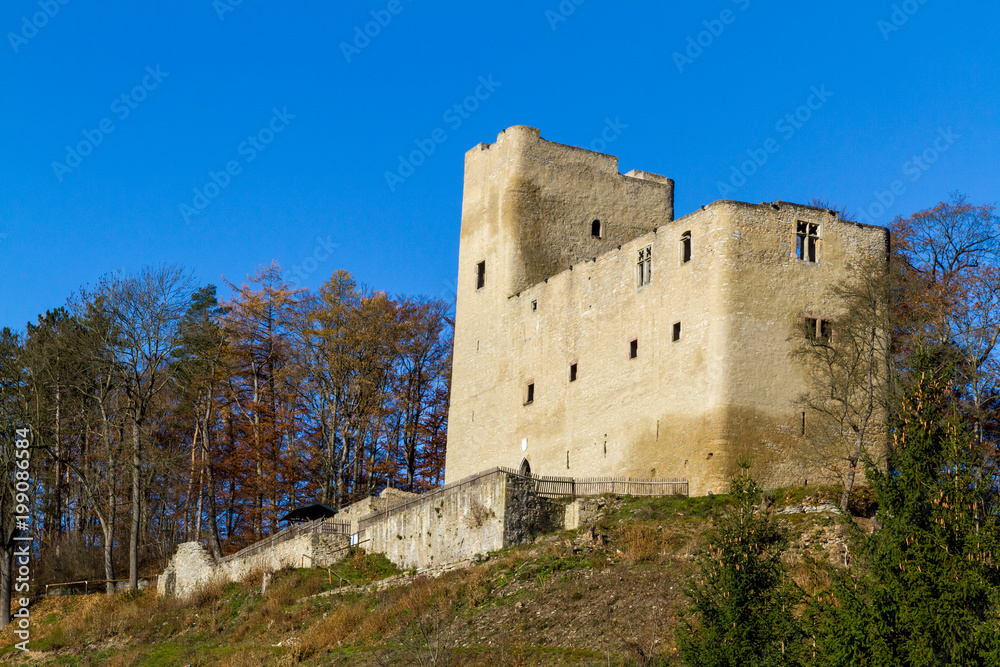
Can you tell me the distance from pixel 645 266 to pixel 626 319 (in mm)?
1645

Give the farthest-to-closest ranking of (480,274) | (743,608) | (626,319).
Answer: (480,274) < (626,319) < (743,608)

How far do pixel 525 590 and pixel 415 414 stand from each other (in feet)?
83.6

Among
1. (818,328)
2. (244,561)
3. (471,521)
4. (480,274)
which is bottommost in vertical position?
(244,561)

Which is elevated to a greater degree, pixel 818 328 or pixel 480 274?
pixel 480 274

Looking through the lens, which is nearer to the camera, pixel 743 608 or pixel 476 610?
pixel 743 608

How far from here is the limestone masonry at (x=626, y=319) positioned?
34.8 m

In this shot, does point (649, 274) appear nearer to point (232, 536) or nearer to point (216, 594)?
point (216, 594)

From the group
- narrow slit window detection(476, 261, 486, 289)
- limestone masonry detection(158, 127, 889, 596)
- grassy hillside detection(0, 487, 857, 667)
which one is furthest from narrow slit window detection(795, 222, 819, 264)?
narrow slit window detection(476, 261, 486, 289)

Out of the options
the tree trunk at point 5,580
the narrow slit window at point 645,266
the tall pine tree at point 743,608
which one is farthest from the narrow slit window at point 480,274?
the tall pine tree at point 743,608

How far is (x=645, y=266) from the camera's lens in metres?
38.1

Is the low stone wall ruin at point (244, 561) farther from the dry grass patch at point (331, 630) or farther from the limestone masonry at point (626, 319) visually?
the limestone masonry at point (626, 319)

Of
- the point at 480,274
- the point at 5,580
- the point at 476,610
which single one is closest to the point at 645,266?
the point at 480,274

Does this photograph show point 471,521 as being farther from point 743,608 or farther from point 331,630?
point 743,608

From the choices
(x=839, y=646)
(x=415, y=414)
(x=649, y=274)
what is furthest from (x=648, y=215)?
(x=839, y=646)
